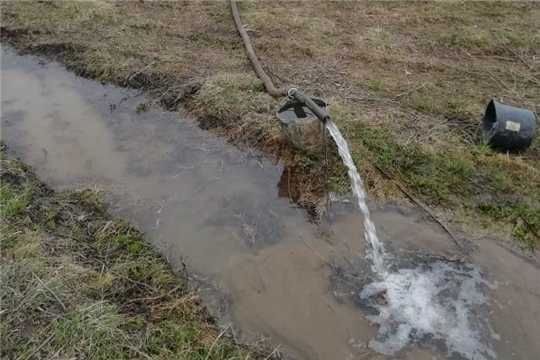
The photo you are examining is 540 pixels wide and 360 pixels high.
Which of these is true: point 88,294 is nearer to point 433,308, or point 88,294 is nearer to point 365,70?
point 433,308

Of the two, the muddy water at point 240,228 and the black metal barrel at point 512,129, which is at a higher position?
the black metal barrel at point 512,129

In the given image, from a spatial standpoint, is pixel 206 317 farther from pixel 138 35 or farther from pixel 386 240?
pixel 138 35

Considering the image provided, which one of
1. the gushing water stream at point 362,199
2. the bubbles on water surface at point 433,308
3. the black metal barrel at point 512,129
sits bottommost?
the bubbles on water surface at point 433,308

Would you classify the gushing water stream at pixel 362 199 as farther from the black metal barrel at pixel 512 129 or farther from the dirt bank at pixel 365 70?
the black metal barrel at pixel 512 129

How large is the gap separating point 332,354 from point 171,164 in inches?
110

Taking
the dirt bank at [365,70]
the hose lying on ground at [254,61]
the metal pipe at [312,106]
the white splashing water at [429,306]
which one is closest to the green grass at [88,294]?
the white splashing water at [429,306]

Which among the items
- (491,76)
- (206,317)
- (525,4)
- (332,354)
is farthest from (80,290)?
(525,4)

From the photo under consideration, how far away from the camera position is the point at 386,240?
4160 mm

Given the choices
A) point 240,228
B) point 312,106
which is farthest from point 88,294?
point 312,106

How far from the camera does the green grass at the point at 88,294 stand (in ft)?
9.82


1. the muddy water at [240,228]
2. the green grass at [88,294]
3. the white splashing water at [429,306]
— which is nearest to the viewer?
the green grass at [88,294]

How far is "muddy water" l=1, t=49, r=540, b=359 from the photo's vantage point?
351 cm

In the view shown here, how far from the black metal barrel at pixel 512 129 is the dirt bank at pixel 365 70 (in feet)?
0.48

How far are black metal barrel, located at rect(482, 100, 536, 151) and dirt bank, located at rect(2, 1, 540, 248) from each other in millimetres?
145
